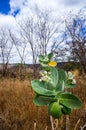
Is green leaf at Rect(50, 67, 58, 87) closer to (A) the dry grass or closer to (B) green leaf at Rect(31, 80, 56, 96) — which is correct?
(B) green leaf at Rect(31, 80, 56, 96)

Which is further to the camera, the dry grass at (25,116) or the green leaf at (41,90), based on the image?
the dry grass at (25,116)

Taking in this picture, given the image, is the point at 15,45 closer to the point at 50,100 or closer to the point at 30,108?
the point at 30,108

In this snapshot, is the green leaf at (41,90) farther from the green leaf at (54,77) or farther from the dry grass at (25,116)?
the dry grass at (25,116)

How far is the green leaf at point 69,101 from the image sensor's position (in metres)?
0.62

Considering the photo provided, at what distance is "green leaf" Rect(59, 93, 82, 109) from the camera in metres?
0.62

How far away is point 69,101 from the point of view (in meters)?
0.63

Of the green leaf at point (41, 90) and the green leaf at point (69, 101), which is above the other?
the green leaf at point (41, 90)

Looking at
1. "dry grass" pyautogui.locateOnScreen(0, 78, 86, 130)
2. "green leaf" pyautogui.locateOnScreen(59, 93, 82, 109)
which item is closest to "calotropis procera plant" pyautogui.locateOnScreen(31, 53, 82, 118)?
"green leaf" pyautogui.locateOnScreen(59, 93, 82, 109)

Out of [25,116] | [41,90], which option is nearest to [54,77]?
[41,90]

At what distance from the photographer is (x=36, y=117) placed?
4.30m

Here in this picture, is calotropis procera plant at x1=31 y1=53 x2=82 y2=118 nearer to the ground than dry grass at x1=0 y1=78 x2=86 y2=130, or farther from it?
farther from it

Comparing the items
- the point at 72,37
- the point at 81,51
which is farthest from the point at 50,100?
the point at 72,37

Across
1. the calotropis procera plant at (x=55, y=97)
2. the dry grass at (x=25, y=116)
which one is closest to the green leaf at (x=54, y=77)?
the calotropis procera plant at (x=55, y=97)

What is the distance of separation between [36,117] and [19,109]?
494 mm
